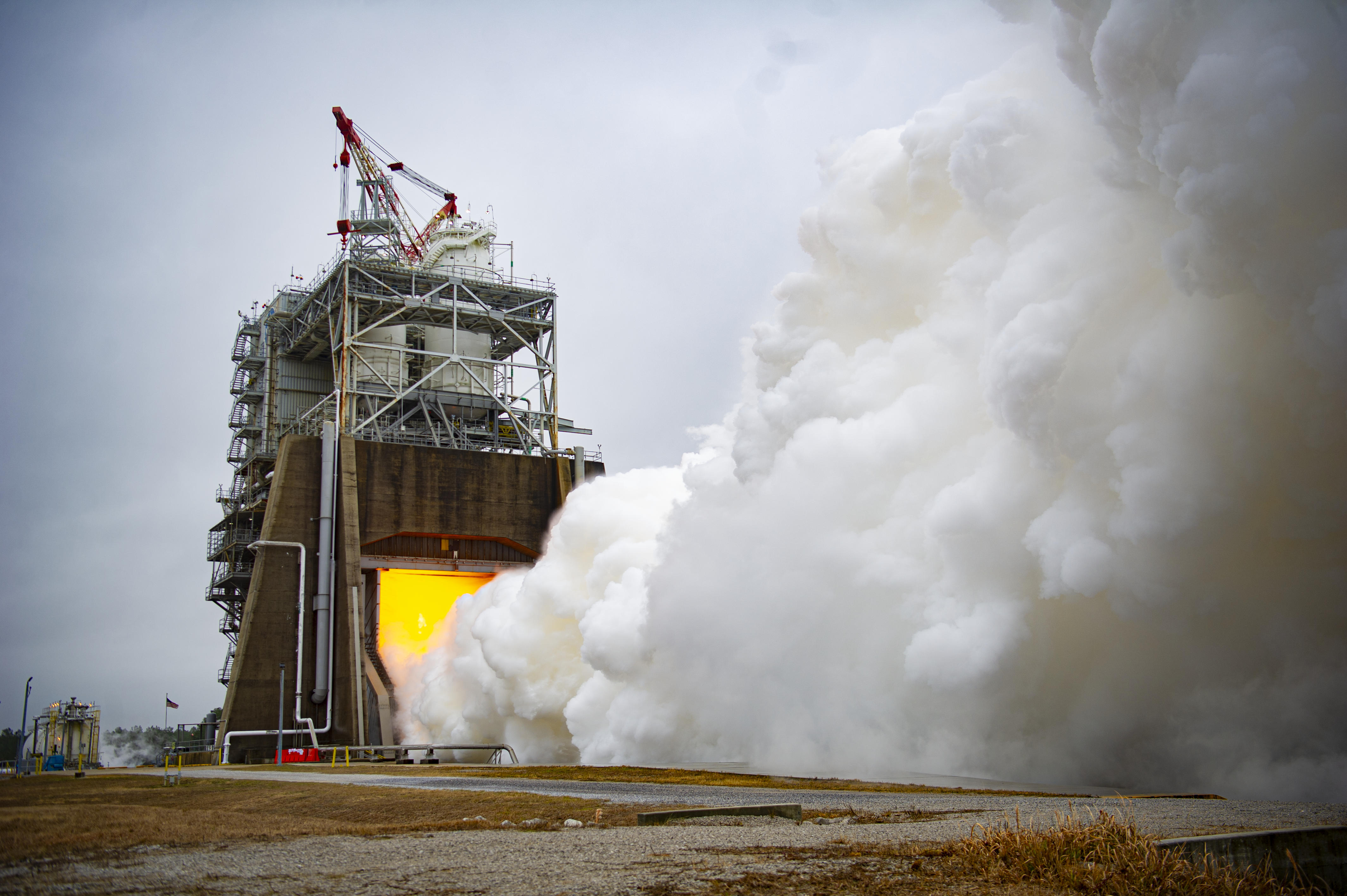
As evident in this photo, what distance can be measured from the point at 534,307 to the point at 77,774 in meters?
30.9

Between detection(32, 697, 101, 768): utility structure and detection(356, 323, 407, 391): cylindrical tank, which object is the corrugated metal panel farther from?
detection(32, 697, 101, 768): utility structure

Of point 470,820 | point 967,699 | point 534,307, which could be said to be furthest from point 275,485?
point 470,820

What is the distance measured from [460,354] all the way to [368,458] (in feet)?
32.0

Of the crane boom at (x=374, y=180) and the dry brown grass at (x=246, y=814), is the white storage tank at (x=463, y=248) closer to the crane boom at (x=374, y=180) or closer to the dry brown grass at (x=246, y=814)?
the crane boom at (x=374, y=180)

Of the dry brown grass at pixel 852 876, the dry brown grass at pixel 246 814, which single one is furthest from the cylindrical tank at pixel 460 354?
the dry brown grass at pixel 852 876

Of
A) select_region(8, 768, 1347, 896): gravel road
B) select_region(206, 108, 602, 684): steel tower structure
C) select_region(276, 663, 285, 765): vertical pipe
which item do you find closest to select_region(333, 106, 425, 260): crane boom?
select_region(206, 108, 602, 684): steel tower structure

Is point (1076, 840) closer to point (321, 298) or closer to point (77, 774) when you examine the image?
point (77, 774)

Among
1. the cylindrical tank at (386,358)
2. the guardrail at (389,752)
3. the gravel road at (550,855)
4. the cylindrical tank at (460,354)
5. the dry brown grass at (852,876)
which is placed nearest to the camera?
the dry brown grass at (852,876)

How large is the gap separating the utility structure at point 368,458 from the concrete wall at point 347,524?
68 millimetres

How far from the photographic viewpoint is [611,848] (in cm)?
916

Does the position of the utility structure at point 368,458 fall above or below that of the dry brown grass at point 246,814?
above

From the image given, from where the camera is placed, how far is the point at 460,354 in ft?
174

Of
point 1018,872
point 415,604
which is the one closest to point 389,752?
point 415,604

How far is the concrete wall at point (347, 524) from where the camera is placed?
41.0 metres
